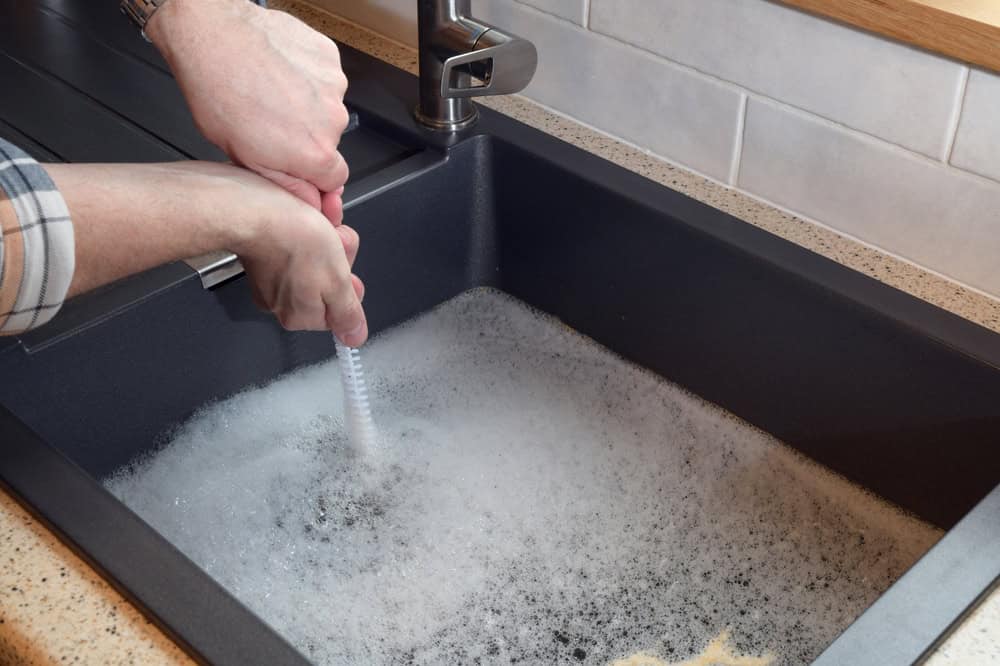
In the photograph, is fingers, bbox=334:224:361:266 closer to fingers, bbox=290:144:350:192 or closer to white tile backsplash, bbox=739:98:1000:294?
fingers, bbox=290:144:350:192

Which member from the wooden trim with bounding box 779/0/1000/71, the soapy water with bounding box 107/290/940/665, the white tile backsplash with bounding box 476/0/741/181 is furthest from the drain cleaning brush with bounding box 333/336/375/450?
the wooden trim with bounding box 779/0/1000/71

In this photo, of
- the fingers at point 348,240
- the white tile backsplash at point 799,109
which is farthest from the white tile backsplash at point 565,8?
the fingers at point 348,240

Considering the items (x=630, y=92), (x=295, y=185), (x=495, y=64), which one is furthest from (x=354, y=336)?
(x=630, y=92)

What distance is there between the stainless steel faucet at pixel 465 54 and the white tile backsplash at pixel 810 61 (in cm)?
13

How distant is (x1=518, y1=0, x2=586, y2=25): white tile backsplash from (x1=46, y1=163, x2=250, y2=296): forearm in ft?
1.57

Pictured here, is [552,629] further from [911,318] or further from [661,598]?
[911,318]

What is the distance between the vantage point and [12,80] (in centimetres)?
124

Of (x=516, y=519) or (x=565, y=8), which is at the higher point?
(x=565, y=8)

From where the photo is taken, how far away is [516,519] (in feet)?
3.15

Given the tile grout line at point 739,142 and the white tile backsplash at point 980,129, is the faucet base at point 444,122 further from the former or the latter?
the white tile backsplash at point 980,129

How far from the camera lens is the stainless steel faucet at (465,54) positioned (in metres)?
1.03

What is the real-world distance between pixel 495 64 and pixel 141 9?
1.01 ft

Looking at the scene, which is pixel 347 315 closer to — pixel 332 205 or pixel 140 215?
pixel 332 205

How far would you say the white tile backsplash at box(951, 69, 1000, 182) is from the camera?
879 millimetres
